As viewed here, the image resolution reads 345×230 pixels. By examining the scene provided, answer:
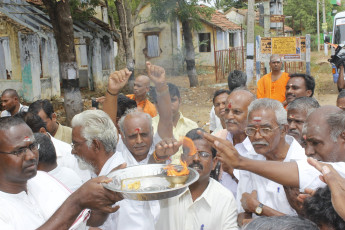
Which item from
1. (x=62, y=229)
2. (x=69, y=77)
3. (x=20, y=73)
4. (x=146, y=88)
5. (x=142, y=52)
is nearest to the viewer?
(x=62, y=229)

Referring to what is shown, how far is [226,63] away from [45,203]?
1817 centimetres

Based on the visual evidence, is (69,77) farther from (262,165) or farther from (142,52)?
(142,52)

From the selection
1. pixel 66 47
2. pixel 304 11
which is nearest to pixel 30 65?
pixel 66 47

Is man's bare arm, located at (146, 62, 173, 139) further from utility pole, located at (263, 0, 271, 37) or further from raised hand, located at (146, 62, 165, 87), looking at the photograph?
utility pole, located at (263, 0, 271, 37)

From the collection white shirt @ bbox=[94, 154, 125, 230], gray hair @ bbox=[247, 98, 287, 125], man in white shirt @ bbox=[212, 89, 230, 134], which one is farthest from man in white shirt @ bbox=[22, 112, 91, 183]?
man in white shirt @ bbox=[212, 89, 230, 134]

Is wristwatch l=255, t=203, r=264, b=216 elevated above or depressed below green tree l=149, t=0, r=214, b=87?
below

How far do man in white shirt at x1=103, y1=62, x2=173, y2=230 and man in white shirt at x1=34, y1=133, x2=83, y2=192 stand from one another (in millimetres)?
482

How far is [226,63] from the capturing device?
1991 centimetres

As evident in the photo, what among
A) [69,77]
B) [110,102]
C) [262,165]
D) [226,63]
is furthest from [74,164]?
[226,63]

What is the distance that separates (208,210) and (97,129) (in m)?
1.11

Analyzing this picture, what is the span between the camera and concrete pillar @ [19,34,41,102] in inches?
562

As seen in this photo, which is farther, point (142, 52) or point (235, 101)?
point (142, 52)

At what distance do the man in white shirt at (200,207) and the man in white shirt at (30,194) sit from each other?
66cm

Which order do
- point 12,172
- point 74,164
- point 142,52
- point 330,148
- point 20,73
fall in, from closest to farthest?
point 12,172 < point 330,148 < point 74,164 < point 20,73 < point 142,52
